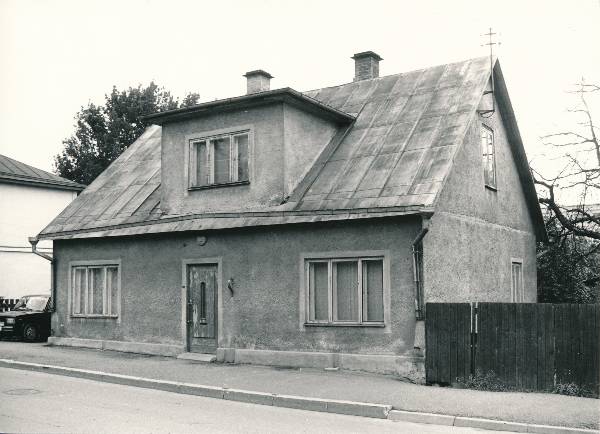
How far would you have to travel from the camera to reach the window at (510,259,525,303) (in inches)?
688

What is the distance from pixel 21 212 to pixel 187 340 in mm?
18326

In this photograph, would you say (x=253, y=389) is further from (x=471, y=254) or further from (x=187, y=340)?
(x=471, y=254)

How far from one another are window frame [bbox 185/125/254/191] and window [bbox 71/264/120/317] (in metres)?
3.33

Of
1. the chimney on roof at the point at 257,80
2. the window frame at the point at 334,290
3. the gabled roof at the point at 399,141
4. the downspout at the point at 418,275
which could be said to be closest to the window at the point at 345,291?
the window frame at the point at 334,290

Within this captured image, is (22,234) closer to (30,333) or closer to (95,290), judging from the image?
(30,333)

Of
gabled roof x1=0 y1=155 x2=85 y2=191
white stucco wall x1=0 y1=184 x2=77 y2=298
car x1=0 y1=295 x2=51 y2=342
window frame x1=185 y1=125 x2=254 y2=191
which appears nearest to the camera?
window frame x1=185 y1=125 x2=254 y2=191

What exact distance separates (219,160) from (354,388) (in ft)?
22.5

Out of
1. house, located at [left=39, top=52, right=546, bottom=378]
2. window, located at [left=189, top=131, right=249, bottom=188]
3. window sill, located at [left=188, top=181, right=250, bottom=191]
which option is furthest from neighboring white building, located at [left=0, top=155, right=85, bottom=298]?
window sill, located at [left=188, top=181, right=250, bottom=191]

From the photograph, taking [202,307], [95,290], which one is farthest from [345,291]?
[95,290]

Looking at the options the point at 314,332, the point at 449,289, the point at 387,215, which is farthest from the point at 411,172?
the point at 314,332

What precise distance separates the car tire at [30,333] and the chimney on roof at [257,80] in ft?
32.2

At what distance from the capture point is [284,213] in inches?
Answer: 570

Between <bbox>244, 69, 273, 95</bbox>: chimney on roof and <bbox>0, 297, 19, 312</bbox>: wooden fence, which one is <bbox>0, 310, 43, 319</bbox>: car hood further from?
<bbox>244, 69, 273, 95</bbox>: chimney on roof

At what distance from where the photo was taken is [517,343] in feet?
38.7
